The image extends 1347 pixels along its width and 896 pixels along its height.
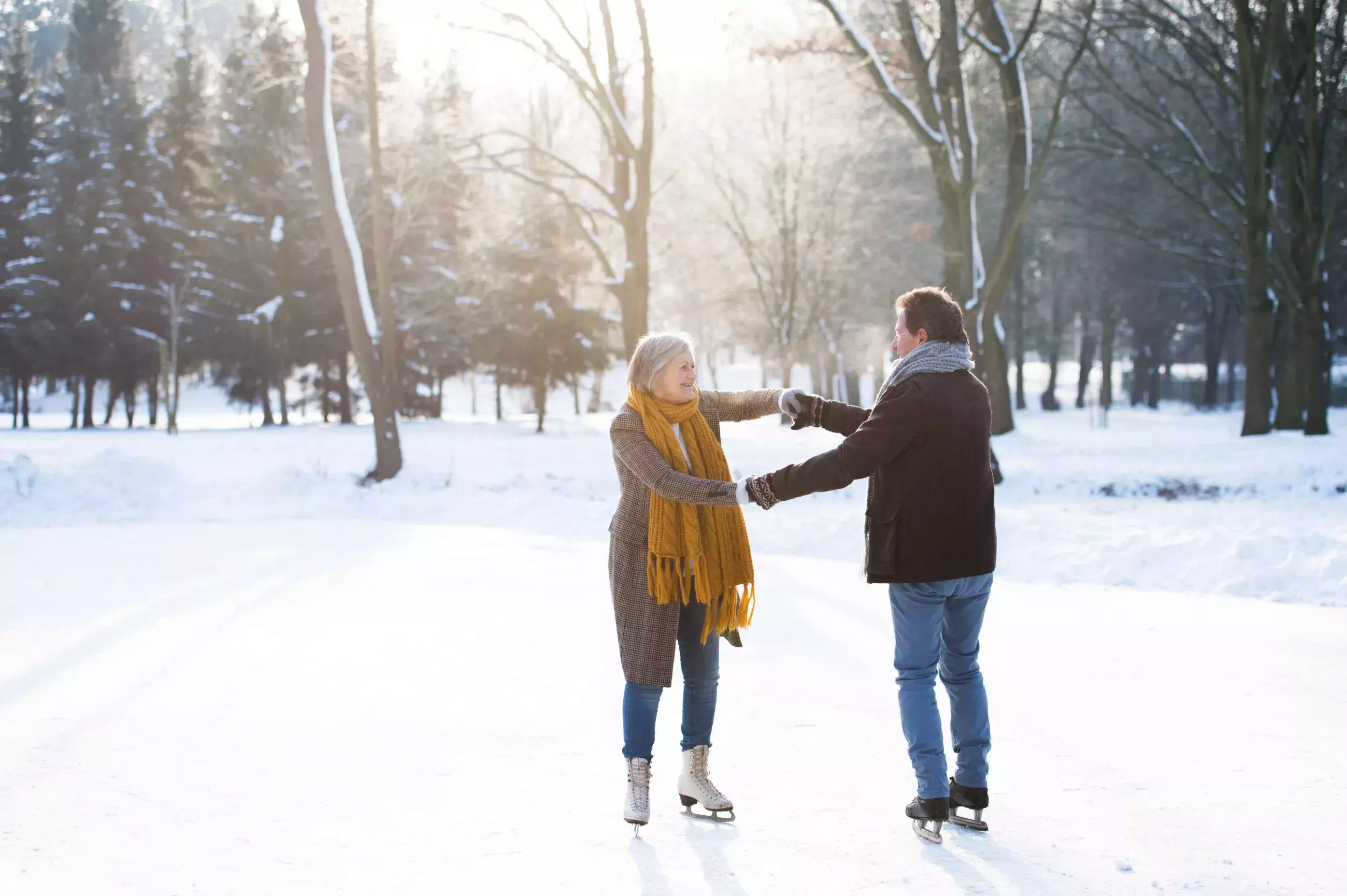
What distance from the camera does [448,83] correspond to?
40.8 m

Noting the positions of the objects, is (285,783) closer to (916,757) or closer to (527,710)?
(527,710)

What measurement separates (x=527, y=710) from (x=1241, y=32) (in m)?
21.3

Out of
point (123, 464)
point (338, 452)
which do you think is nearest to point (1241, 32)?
point (338, 452)

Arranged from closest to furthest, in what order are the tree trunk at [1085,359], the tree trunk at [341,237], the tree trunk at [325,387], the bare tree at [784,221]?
the tree trunk at [341,237], the bare tree at [784,221], the tree trunk at [325,387], the tree trunk at [1085,359]

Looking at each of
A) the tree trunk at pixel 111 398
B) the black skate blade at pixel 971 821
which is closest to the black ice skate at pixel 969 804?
the black skate blade at pixel 971 821

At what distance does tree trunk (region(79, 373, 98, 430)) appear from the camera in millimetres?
38375

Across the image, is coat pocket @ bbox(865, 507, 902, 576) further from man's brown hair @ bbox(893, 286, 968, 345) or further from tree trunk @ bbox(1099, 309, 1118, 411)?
tree trunk @ bbox(1099, 309, 1118, 411)

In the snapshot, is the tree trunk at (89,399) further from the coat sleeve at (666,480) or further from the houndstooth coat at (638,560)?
the coat sleeve at (666,480)

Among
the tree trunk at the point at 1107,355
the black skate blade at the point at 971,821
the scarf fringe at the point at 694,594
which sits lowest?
the black skate blade at the point at 971,821

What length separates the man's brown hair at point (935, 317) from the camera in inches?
171

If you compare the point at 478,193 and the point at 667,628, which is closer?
the point at 667,628

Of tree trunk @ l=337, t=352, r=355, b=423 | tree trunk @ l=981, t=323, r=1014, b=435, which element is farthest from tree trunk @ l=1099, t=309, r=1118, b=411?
tree trunk @ l=337, t=352, r=355, b=423

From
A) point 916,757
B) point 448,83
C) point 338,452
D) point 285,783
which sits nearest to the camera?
point 916,757

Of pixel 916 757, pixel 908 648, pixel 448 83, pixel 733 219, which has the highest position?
pixel 448 83
